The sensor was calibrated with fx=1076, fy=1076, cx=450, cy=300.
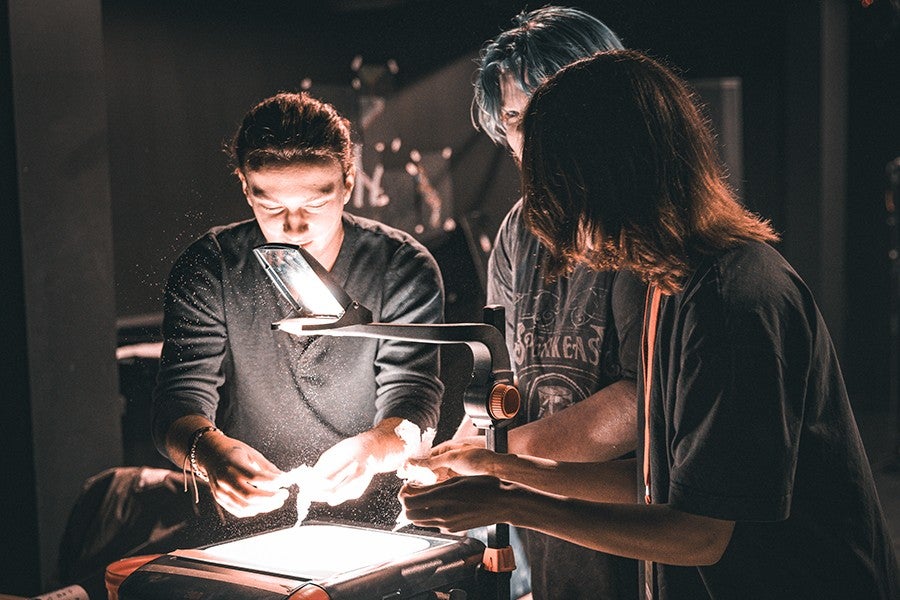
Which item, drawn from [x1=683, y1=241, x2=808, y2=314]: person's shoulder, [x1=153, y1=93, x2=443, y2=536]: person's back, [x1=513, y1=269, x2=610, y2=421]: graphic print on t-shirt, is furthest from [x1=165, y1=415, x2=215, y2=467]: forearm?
[x1=683, y1=241, x2=808, y2=314]: person's shoulder

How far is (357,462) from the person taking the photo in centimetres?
187

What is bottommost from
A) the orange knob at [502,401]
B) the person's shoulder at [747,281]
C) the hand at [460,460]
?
the hand at [460,460]

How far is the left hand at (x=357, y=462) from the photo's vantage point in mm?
1825

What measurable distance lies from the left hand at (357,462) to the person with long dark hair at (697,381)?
0.39 m

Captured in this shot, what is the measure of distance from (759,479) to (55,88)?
91.4 inches

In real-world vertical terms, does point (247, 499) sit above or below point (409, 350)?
below

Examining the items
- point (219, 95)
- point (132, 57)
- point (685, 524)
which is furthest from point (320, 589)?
point (132, 57)

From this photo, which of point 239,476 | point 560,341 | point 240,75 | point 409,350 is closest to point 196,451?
point 239,476

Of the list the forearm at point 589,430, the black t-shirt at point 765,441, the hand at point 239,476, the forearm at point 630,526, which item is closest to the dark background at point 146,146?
the hand at point 239,476

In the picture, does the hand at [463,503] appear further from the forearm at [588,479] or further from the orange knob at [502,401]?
the forearm at [588,479]

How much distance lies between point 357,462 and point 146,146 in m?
0.99

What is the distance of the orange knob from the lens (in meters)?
1.52

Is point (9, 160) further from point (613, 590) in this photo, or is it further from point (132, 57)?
point (613, 590)

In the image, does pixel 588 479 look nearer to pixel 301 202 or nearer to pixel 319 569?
pixel 319 569
